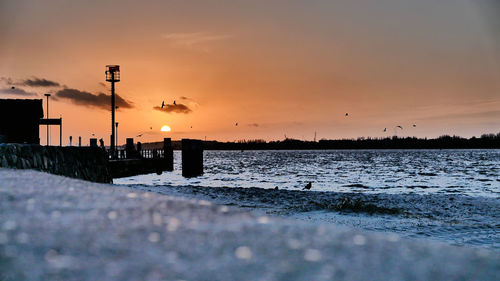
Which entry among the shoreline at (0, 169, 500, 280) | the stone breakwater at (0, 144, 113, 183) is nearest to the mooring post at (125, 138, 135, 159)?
the stone breakwater at (0, 144, 113, 183)

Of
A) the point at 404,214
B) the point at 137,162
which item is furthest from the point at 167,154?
the point at 404,214

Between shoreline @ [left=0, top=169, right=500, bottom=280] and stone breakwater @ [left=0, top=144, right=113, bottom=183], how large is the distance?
779 centimetres

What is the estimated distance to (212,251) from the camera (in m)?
0.57

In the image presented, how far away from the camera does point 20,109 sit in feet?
147

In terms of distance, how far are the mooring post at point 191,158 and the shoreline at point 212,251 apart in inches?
1614

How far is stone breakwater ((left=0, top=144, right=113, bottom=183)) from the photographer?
852 cm

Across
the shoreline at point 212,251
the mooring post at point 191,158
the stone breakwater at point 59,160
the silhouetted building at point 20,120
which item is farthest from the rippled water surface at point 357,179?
the shoreline at point 212,251

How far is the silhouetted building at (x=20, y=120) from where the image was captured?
4400cm

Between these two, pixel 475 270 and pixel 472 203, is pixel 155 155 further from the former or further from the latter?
pixel 475 270

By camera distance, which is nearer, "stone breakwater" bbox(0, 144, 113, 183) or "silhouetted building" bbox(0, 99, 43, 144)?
"stone breakwater" bbox(0, 144, 113, 183)

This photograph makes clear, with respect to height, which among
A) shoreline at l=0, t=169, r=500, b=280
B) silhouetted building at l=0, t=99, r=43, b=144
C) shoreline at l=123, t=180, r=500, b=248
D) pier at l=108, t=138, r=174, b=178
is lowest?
shoreline at l=123, t=180, r=500, b=248

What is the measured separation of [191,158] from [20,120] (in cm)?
2046

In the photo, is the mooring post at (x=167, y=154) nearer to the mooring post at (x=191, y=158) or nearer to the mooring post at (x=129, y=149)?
the mooring post at (x=129, y=149)

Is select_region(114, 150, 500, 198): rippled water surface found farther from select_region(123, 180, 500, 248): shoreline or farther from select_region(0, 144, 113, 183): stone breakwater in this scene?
select_region(0, 144, 113, 183): stone breakwater
